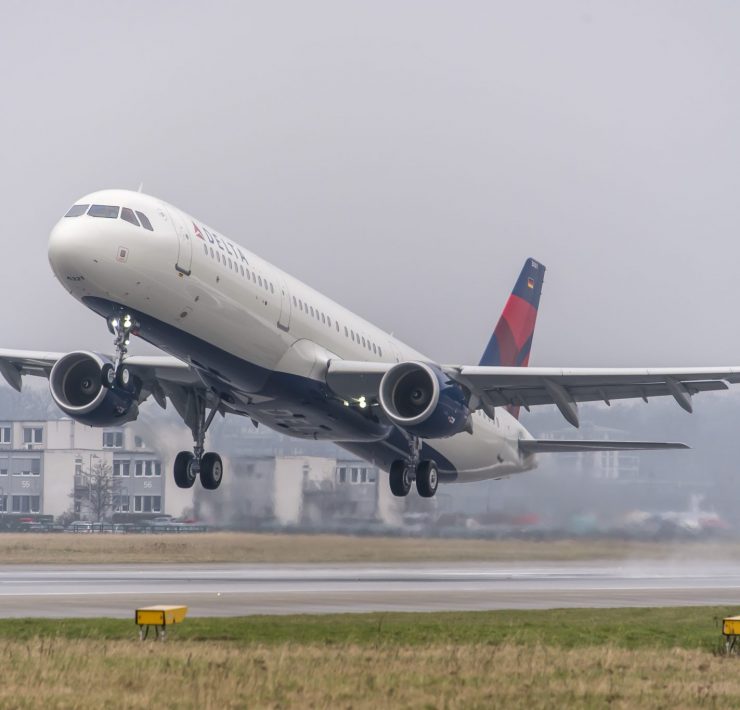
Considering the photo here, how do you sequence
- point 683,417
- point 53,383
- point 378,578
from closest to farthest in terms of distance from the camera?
point 53,383 < point 378,578 < point 683,417

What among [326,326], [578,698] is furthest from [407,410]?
[578,698]

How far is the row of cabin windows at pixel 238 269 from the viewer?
2997 cm

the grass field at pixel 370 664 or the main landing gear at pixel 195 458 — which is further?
the main landing gear at pixel 195 458

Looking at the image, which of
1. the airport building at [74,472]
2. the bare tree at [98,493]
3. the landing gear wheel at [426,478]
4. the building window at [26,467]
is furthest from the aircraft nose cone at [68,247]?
the building window at [26,467]

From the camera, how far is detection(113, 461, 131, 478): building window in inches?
2243

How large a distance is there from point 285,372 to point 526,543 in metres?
15.0

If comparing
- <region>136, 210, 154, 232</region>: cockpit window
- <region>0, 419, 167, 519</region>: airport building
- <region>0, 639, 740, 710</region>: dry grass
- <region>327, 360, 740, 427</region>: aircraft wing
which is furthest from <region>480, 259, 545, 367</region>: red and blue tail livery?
<region>0, 639, 740, 710</region>: dry grass

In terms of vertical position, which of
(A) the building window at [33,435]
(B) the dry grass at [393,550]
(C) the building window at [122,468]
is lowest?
(B) the dry grass at [393,550]

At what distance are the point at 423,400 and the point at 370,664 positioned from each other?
13622 mm

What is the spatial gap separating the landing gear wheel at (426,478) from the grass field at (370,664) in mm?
10637

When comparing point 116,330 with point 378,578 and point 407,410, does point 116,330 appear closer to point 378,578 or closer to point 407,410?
point 407,410

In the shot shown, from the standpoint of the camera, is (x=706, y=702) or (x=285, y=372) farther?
(x=285, y=372)

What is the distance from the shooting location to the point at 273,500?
144 ft

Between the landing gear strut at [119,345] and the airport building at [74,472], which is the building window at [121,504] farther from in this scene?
the landing gear strut at [119,345]
